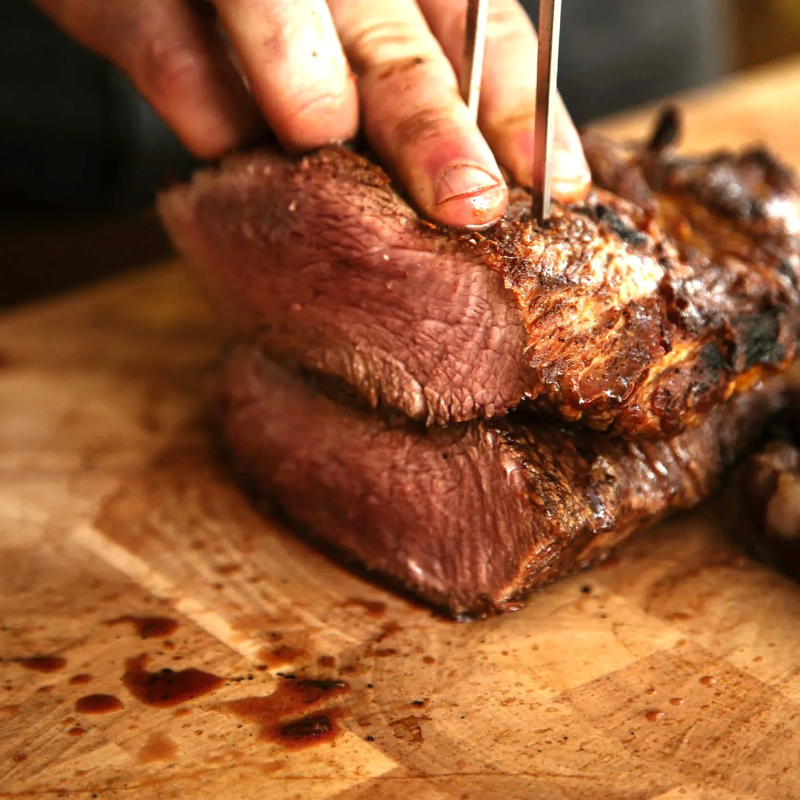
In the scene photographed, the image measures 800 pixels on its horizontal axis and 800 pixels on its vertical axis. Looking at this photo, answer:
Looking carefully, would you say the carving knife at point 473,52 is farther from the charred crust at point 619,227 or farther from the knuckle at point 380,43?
the charred crust at point 619,227

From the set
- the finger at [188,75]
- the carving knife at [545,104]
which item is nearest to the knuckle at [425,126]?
the carving knife at [545,104]

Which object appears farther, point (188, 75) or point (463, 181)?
point (188, 75)

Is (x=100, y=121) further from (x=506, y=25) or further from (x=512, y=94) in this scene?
(x=512, y=94)

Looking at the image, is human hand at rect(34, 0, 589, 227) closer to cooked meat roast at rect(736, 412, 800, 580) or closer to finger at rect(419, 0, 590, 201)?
finger at rect(419, 0, 590, 201)

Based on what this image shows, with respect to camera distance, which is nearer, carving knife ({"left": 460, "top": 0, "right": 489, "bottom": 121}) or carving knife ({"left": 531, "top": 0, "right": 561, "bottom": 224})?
carving knife ({"left": 531, "top": 0, "right": 561, "bottom": 224})

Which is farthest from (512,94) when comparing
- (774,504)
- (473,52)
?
(774,504)

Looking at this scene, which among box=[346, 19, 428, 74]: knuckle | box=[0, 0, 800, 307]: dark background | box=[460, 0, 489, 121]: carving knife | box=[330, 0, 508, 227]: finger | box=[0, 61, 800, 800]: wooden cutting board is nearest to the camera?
box=[0, 61, 800, 800]: wooden cutting board

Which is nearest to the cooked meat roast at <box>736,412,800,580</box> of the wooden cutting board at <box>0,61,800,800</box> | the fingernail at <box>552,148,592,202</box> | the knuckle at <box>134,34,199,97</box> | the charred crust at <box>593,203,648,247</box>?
the wooden cutting board at <box>0,61,800,800</box>
